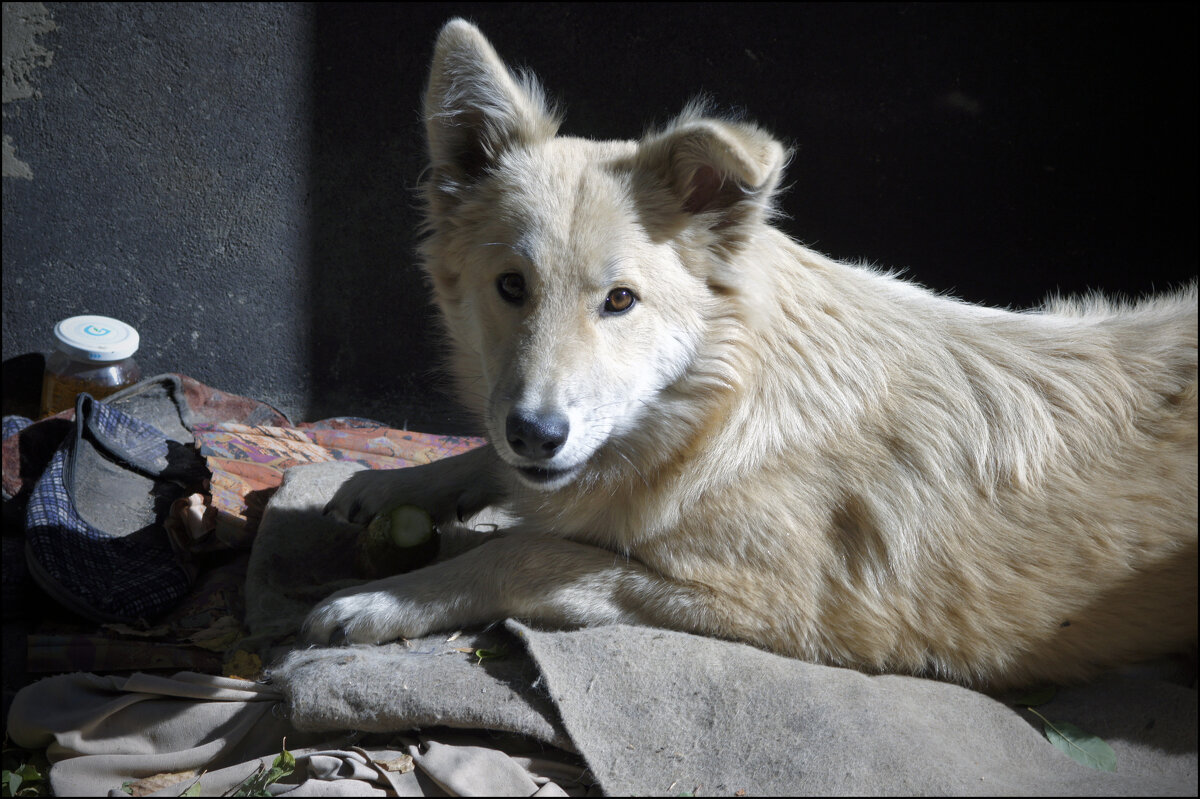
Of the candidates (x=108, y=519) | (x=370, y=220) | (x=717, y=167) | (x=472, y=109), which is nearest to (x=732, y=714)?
(x=717, y=167)

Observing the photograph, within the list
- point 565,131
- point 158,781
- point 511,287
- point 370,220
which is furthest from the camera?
point 370,220

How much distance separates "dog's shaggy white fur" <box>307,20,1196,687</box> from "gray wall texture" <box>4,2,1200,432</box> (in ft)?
7.10

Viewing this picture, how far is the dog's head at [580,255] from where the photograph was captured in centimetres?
245

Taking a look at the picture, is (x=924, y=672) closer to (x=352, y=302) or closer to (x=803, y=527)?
(x=803, y=527)

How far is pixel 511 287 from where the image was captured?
8.73ft

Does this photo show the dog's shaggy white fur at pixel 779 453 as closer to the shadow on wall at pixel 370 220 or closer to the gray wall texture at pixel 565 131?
the shadow on wall at pixel 370 220

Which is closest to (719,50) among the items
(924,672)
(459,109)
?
(459,109)

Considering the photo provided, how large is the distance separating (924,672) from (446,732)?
150 centimetres

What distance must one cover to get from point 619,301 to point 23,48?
12.9ft

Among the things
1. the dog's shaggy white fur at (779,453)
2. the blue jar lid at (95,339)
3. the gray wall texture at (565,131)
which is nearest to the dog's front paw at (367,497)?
the dog's shaggy white fur at (779,453)

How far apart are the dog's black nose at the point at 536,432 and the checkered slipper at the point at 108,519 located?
5.88 feet

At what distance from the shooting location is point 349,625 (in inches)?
104

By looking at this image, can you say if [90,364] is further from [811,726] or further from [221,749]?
[811,726]

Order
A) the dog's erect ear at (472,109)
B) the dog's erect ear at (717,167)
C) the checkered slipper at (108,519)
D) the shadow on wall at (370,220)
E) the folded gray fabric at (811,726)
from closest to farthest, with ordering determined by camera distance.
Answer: the folded gray fabric at (811,726), the dog's erect ear at (717,167), the dog's erect ear at (472,109), the checkered slipper at (108,519), the shadow on wall at (370,220)
